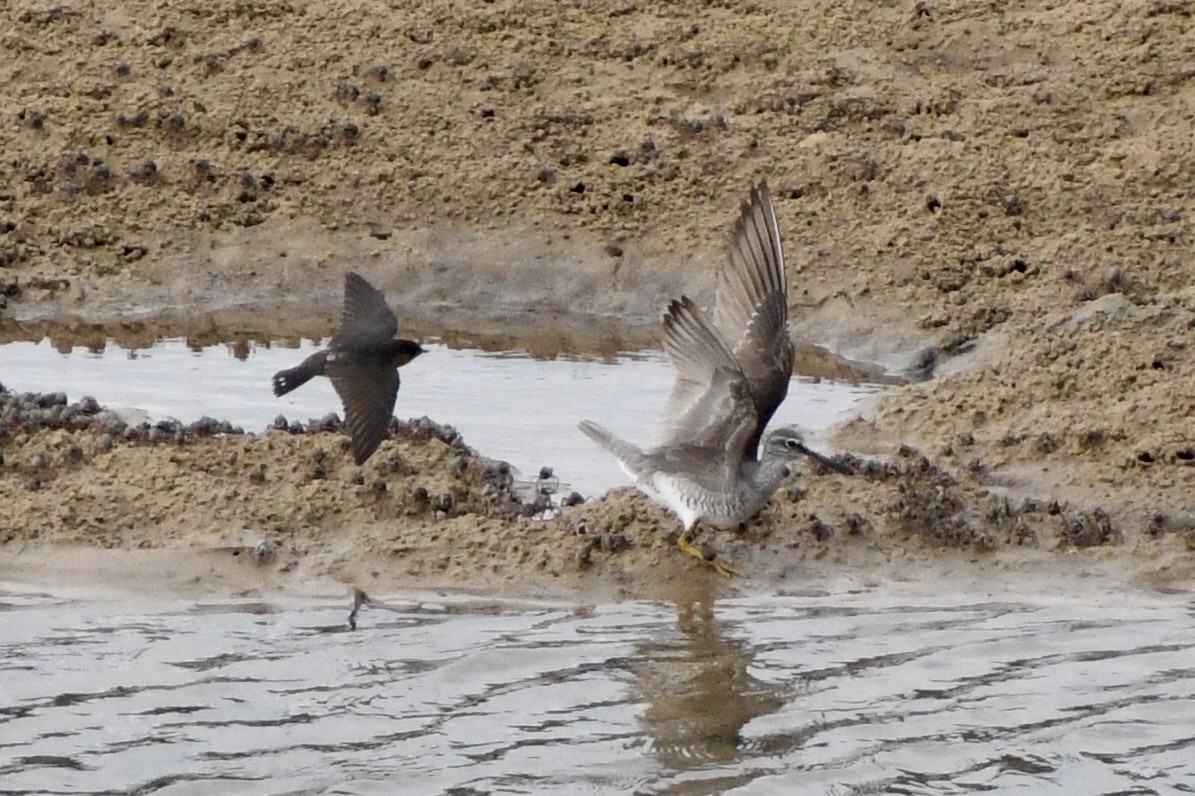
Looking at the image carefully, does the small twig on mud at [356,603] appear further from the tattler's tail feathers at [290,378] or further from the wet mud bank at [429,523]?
the tattler's tail feathers at [290,378]

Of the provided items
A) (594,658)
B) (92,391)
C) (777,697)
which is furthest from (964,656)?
(92,391)

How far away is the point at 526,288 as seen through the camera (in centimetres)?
1206

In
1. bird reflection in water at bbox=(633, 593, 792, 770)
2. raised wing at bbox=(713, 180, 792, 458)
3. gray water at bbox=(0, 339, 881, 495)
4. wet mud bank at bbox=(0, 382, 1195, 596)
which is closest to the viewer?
bird reflection in water at bbox=(633, 593, 792, 770)

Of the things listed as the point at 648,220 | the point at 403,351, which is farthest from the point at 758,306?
the point at 648,220

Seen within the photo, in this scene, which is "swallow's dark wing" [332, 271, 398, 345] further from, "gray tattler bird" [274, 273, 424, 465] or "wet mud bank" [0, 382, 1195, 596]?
"wet mud bank" [0, 382, 1195, 596]

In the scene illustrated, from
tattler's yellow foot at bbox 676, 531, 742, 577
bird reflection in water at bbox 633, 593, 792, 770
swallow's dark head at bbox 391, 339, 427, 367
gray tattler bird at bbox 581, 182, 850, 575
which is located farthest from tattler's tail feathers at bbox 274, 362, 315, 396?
bird reflection in water at bbox 633, 593, 792, 770

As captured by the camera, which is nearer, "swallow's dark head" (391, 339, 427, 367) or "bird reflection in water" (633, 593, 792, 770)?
"bird reflection in water" (633, 593, 792, 770)

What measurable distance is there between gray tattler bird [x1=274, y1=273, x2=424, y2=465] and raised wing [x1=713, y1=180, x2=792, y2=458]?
1.37 m

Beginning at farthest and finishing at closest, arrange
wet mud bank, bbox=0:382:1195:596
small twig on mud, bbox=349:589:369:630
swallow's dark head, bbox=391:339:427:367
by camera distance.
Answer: swallow's dark head, bbox=391:339:427:367 < wet mud bank, bbox=0:382:1195:596 < small twig on mud, bbox=349:589:369:630

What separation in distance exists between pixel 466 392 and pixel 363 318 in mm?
1653

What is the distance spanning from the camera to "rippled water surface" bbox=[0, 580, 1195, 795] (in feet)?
21.8

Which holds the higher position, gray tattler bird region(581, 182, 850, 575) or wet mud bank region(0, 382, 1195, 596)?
gray tattler bird region(581, 182, 850, 575)

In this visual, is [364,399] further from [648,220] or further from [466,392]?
[648,220]

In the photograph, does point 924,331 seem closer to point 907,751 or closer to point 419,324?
point 419,324
